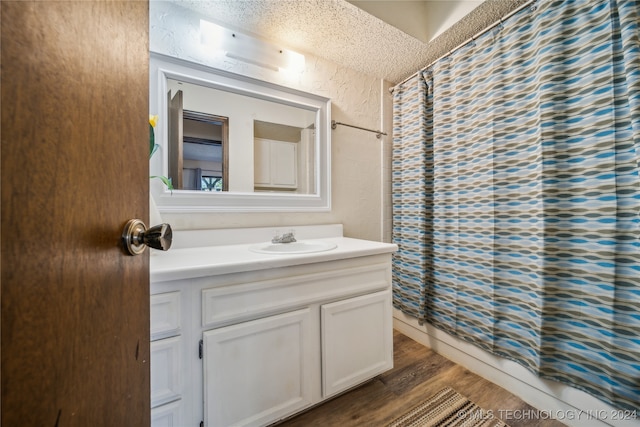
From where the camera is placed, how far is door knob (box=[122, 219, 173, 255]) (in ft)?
1.39

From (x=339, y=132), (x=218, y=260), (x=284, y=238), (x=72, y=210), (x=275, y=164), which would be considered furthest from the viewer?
(x=339, y=132)

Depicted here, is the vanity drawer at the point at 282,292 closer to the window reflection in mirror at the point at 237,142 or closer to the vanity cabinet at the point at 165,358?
the vanity cabinet at the point at 165,358

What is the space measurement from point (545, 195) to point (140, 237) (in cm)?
158

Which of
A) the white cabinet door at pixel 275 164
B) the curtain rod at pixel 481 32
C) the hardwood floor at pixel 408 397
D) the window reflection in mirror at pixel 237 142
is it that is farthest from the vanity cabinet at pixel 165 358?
the curtain rod at pixel 481 32

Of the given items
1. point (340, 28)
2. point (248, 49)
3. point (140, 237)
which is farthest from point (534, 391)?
point (248, 49)

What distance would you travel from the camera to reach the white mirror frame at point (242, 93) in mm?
1283

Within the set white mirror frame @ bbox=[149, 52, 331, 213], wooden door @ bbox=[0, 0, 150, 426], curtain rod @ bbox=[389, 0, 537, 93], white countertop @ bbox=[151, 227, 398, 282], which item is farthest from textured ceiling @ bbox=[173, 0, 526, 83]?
white countertop @ bbox=[151, 227, 398, 282]

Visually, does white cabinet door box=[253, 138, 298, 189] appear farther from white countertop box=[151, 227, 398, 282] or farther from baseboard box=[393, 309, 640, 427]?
baseboard box=[393, 309, 640, 427]

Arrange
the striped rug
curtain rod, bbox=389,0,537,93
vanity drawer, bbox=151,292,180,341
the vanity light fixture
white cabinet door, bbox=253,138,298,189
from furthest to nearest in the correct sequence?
white cabinet door, bbox=253,138,298,189 → the vanity light fixture → curtain rod, bbox=389,0,537,93 → the striped rug → vanity drawer, bbox=151,292,180,341

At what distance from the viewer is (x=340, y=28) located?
149cm

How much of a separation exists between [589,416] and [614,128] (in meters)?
1.25

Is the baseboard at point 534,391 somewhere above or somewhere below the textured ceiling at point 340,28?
below

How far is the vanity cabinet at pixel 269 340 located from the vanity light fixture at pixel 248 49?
1.27 m

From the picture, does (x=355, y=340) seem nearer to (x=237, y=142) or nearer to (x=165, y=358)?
(x=165, y=358)
